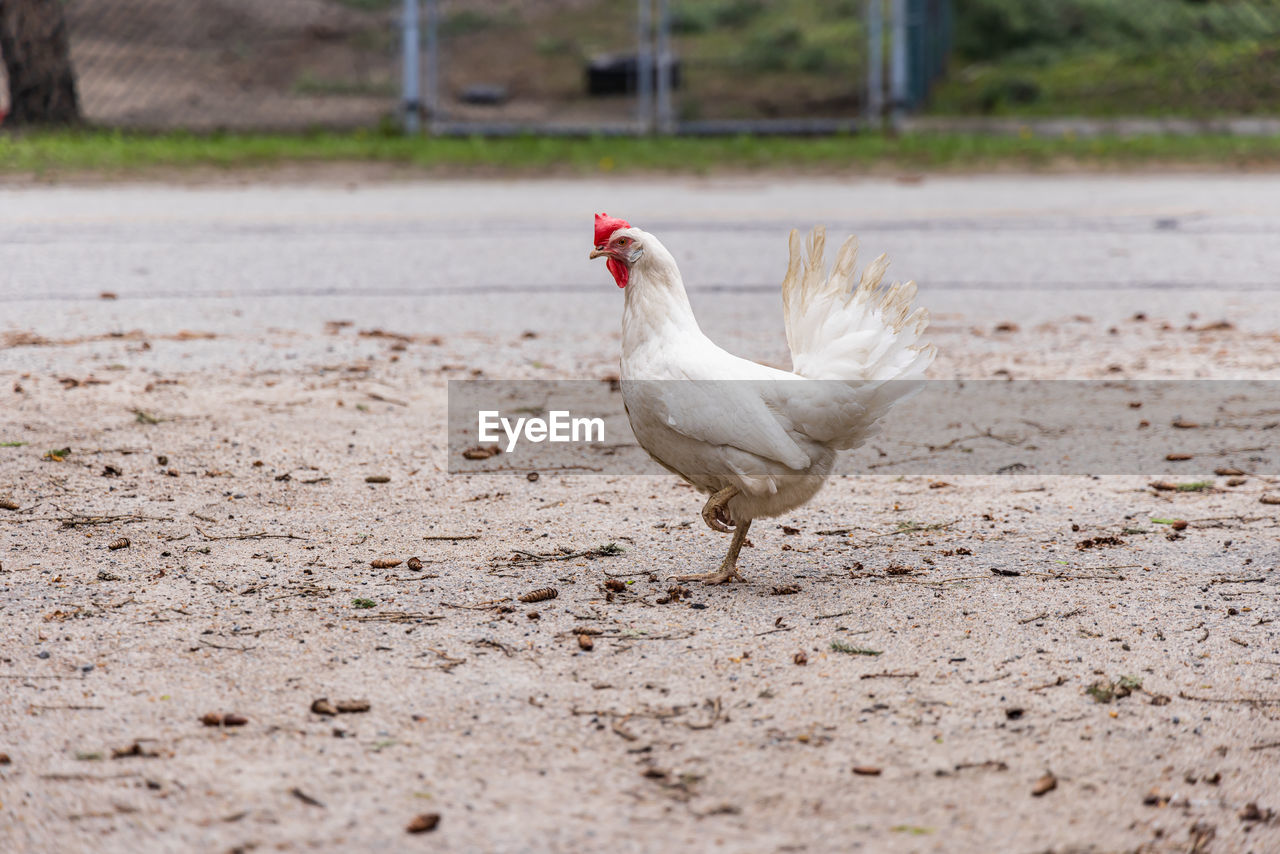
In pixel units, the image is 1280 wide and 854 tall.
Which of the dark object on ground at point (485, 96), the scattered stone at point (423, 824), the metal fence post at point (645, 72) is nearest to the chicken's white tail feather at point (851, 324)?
the scattered stone at point (423, 824)

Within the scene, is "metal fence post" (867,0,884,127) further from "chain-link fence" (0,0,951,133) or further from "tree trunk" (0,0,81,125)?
"tree trunk" (0,0,81,125)

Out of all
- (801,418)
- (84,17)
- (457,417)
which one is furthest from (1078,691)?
(84,17)

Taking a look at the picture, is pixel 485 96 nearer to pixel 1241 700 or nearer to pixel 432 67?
pixel 432 67

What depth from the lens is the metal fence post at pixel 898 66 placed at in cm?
1446

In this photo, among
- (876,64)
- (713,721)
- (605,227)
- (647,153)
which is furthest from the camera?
(876,64)

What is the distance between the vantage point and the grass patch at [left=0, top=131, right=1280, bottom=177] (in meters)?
12.8

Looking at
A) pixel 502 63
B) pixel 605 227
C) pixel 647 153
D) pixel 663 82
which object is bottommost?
pixel 605 227

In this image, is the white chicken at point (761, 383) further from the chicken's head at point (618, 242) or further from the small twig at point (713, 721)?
the small twig at point (713, 721)

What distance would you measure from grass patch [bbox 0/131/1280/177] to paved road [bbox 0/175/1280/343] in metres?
0.80

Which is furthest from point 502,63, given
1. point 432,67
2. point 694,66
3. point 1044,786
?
point 1044,786

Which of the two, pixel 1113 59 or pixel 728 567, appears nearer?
pixel 728 567

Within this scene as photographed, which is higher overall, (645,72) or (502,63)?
(502,63)

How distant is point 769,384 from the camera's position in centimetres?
357

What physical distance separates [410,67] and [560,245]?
21.6ft
